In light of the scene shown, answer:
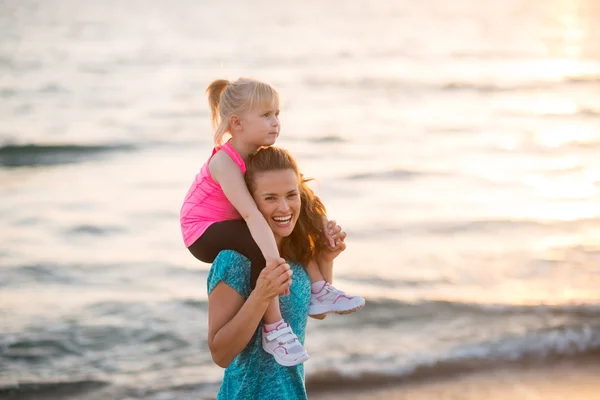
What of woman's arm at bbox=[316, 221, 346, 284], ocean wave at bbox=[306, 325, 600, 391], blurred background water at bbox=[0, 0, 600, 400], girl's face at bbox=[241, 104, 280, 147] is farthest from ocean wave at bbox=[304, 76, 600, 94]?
girl's face at bbox=[241, 104, 280, 147]

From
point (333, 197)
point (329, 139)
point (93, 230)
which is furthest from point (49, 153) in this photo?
point (333, 197)

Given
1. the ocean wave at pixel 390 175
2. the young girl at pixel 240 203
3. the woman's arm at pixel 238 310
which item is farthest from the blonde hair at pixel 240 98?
the ocean wave at pixel 390 175

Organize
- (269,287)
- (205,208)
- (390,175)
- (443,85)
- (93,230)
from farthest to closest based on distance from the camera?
(443,85) < (390,175) < (93,230) < (205,208) < (269,287)

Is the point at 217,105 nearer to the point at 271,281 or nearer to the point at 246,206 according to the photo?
the point at 246,206

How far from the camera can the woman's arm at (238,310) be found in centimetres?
301

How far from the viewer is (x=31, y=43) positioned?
31.0 metres

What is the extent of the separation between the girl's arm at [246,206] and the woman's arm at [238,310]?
84 millimetres

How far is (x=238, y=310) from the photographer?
3.12m

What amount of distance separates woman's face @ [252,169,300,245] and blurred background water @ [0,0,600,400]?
4.67 metres

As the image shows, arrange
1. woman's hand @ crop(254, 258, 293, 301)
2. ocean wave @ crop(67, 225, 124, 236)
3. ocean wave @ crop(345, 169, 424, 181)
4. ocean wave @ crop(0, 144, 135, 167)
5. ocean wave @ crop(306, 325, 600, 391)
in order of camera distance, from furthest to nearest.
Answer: ocean wave @ crop(0, 144, 135, 167)
ocean wave @ crop(345, 169, 424, 181)
ocean wave @ crop(67, 225, 124, 236)
ocean wave @ crop(306, 325, 600, 391)
woman's hand @ crop(254, 258, 293, 301)

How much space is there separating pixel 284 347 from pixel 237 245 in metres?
0.39

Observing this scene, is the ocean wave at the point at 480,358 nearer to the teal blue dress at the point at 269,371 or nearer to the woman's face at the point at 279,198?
the teal blue dress at the point at 269,371

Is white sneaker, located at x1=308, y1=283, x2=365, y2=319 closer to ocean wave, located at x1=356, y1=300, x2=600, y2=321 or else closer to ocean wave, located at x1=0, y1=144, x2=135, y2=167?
ocean wave, located at x1=356, y1=300, x2=600, y2=321

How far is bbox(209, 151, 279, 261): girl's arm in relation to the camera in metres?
3.12
